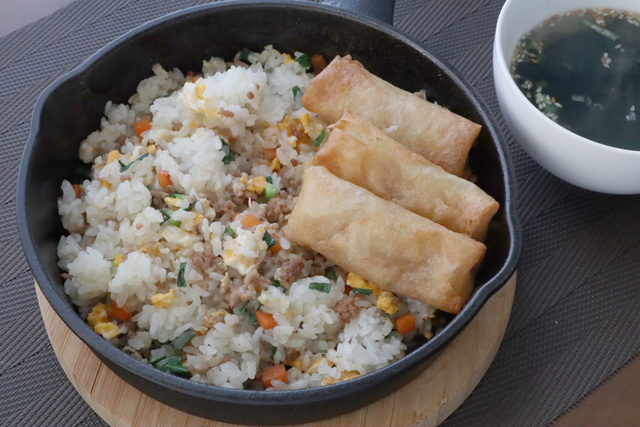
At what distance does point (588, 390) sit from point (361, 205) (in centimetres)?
99

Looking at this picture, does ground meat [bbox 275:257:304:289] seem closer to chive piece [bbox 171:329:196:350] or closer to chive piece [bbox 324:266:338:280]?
chive piece [bbox 324:266:338:280]

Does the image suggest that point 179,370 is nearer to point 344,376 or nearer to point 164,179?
point 344,376

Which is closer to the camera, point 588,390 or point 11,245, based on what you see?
point 588,390

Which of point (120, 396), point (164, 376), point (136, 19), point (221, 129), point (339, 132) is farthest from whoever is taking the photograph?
point (136, 19)

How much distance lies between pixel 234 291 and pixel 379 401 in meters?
0.55

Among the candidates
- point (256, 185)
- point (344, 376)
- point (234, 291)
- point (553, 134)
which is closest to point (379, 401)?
point (344, 376)

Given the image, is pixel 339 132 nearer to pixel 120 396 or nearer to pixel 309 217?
pixel 309 217

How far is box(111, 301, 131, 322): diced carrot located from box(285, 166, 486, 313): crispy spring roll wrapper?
565 mm

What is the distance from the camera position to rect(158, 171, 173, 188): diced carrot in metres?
2.06

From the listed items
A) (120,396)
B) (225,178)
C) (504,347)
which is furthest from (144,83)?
(504,347)

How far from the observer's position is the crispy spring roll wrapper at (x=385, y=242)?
1.82 metres

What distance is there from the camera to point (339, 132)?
199 cm

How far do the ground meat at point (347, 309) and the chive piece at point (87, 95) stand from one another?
43.8 inches

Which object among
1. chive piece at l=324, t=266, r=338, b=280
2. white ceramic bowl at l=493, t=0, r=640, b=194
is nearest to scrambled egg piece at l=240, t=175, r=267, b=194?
chive piece at l=324, t=266, r=338, b=280
